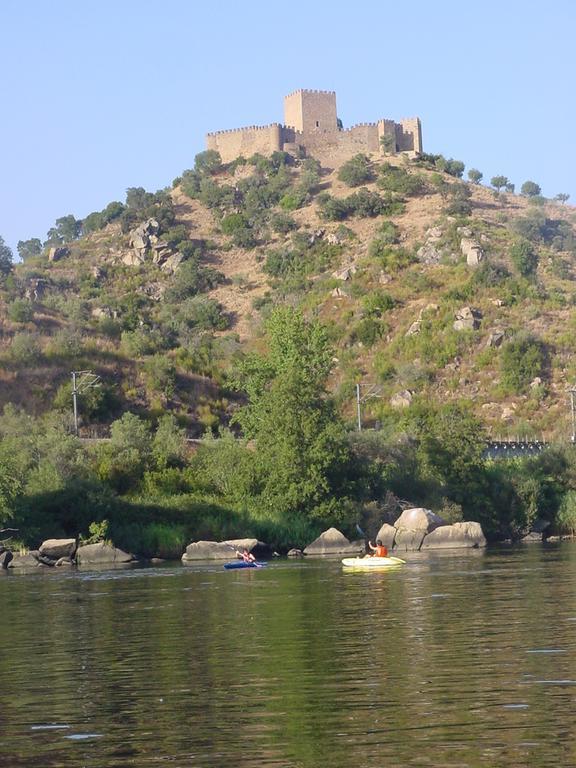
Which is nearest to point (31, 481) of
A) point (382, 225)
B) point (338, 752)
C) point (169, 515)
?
point (169, 515)

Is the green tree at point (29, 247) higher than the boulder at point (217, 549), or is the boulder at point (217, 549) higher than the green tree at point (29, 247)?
the green tree at point (29, 247)

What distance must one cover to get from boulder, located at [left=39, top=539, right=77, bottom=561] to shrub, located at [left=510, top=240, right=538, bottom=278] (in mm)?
59815

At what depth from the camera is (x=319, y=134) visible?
449ft

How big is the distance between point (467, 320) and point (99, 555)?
47.3 m

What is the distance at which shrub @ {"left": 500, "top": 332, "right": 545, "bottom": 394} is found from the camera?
281 ft

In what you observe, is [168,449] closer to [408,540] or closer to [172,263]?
[408,540]

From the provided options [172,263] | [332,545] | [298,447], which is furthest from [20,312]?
[332,545]

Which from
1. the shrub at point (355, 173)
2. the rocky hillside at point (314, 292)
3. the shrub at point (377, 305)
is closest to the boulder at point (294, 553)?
the rocky hillside at point (314, 292)

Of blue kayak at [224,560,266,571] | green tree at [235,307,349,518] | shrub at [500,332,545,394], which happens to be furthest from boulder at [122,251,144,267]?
blue kayak at [224,560,266,571]

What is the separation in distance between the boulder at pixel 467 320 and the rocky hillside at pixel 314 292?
16 cm

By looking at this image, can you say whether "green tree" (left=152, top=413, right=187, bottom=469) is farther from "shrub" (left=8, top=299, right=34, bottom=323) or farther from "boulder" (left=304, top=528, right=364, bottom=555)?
"shrub" (left=8, top=299, right=34, bottom=323)

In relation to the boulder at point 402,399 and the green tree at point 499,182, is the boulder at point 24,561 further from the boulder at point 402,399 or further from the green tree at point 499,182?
the green tree at point 499,182

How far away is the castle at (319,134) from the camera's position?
135m

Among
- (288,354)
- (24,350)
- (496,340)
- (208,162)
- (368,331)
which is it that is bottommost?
(288,354)
